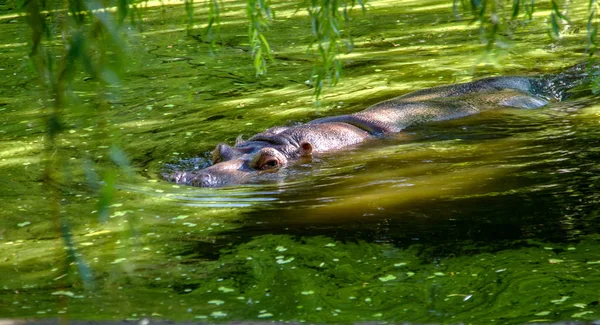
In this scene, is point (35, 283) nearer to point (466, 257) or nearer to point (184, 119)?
point (466, 257)

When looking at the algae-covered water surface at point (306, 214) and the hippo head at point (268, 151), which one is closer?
the algae-covered water surface at point (306, 214)

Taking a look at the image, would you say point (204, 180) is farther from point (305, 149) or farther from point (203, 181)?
point (305, 149)

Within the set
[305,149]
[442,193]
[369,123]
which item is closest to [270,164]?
[305,149]

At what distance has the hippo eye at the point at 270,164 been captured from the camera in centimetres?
673

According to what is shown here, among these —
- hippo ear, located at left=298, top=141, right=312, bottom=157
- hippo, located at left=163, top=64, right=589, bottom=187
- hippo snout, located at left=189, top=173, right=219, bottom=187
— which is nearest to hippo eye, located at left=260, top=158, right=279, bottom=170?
hippo, located at left=163, top=64, right=589, bottom=187

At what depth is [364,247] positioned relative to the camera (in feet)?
15.4

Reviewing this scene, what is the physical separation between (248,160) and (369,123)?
1.28 m

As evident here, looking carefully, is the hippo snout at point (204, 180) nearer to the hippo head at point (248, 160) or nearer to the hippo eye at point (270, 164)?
the hippo head at point (248, 160)

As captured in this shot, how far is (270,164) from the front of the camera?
268 inches

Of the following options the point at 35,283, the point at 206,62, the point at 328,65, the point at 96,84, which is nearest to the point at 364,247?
the point at 328,65

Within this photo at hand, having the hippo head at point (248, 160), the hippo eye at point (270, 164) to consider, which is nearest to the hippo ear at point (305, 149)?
the hippo head at point (248, 160)

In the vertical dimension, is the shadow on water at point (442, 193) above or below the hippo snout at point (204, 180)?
below

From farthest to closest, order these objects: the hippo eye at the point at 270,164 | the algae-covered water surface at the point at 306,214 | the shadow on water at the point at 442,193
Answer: the hippo eye at the point at 270,164 → the shadow on water at the point at 442,193 → the algae-covered water surface at the point at 306,214

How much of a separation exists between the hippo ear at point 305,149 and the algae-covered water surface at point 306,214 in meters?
0.22
